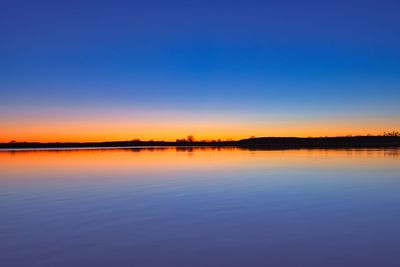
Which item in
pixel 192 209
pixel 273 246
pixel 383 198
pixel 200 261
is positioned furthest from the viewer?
pixel 383 198

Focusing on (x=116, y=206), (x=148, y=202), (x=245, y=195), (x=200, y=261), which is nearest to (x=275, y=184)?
(x=245, y=195)

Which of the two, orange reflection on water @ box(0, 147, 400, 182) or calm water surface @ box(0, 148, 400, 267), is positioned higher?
orange reflection on water @ box(0, 147, 400, 182)

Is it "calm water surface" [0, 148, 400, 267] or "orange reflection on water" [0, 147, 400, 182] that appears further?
"orange reflection on water" [0, 147, 400, 182]

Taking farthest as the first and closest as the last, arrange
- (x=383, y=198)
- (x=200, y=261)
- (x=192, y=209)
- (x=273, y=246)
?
1. (x=383, y=198)
2. (x=192, y=209)
3. (x=273, y=246)
4. (x=200, y=261)

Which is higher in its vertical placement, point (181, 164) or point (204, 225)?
point (181, 164)

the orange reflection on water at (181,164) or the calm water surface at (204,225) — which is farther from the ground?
the orange reflection on water at (181,164)

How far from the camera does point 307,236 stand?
9.22 metres

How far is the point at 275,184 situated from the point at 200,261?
12.0 m

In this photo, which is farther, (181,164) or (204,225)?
(181,164)

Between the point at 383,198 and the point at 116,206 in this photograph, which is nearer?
the point at 116,206

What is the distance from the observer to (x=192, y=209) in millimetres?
12938

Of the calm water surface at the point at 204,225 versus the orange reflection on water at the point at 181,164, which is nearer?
the calm water surface at the point at 204,225

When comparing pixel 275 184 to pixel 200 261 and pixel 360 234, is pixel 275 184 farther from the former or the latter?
pixel 200 261

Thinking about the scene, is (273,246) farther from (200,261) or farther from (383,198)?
(383,198)
